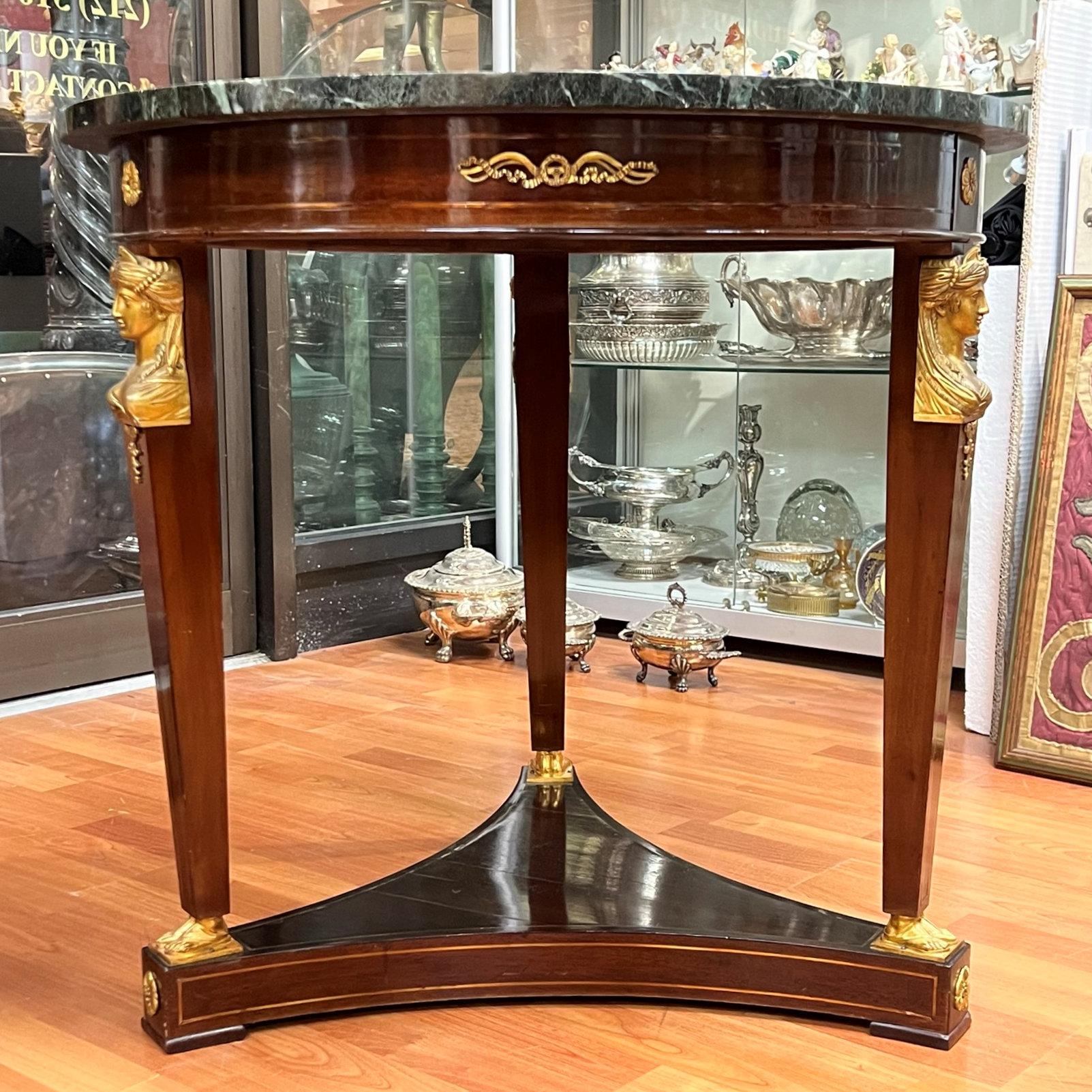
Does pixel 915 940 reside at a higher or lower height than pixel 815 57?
lower

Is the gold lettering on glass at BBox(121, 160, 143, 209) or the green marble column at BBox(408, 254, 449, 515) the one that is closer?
the gold lettering on glass at BBox(121, 160, 143, 209)

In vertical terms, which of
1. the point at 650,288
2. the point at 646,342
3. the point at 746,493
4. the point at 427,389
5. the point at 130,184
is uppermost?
the point at 130,184

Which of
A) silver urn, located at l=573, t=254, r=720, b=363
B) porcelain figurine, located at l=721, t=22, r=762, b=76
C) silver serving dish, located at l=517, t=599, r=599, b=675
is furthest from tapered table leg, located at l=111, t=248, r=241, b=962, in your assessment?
porcelain figurine, located at l=721, t=22, r=762, b=76

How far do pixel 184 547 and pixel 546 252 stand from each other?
0.57 metres

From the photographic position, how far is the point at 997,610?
2.37m

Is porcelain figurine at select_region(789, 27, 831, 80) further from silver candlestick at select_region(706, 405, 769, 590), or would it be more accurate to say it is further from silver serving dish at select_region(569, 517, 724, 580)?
silver serving dish at select_region(569, 517, 724, 580)

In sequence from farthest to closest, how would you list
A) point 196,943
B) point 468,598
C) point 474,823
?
1. point 468,598
2. point 474,823
3. point 196,943

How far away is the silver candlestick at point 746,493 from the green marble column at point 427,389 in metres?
0.63

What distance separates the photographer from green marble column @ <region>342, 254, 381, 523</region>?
2982 mm

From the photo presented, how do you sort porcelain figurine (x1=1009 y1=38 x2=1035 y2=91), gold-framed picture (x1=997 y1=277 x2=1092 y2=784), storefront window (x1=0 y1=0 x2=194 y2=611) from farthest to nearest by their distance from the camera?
storefront window (x1=0 y1=0 x2=194 y2=611), porcelain figurine (x1=1009 y1=38 x2=1035 y2=91), gold-framed picture (x1=997 y1=277 x2=1092 y2=784)

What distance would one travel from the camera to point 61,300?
2582 millimetres

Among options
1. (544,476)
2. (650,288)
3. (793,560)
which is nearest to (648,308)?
(650,288)

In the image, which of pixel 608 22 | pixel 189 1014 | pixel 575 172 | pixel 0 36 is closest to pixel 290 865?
pixel 189 1014

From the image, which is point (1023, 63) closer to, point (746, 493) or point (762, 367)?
point (762, 367)
